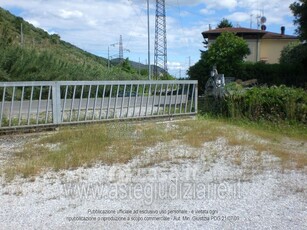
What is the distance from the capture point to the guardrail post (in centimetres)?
934

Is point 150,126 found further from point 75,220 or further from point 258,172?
point 75,220

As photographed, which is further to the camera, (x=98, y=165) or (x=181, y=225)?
(x=98, y=165)

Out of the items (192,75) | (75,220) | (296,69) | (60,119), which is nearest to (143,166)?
(75,220)

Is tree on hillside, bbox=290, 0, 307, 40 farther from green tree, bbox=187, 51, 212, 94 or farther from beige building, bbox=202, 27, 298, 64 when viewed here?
beige building, bbox=202, 27, 298, 64

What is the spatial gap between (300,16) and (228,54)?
507cm

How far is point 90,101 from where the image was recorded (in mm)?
10242

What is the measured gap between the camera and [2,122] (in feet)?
29.3

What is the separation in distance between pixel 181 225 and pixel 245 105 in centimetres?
856

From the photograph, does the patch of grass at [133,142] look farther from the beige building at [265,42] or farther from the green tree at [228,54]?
the beige building at [265,42]

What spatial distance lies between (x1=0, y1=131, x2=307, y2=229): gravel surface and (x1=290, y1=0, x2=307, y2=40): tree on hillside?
1920 centimetres

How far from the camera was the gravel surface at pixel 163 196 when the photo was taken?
426cm

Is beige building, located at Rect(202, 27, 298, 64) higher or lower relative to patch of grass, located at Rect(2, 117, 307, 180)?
higher

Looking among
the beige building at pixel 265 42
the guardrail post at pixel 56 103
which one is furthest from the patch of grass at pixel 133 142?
the beige building at pixel 265 42

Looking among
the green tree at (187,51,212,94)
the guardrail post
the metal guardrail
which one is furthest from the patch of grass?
the green tree at (187,51,212,94)
